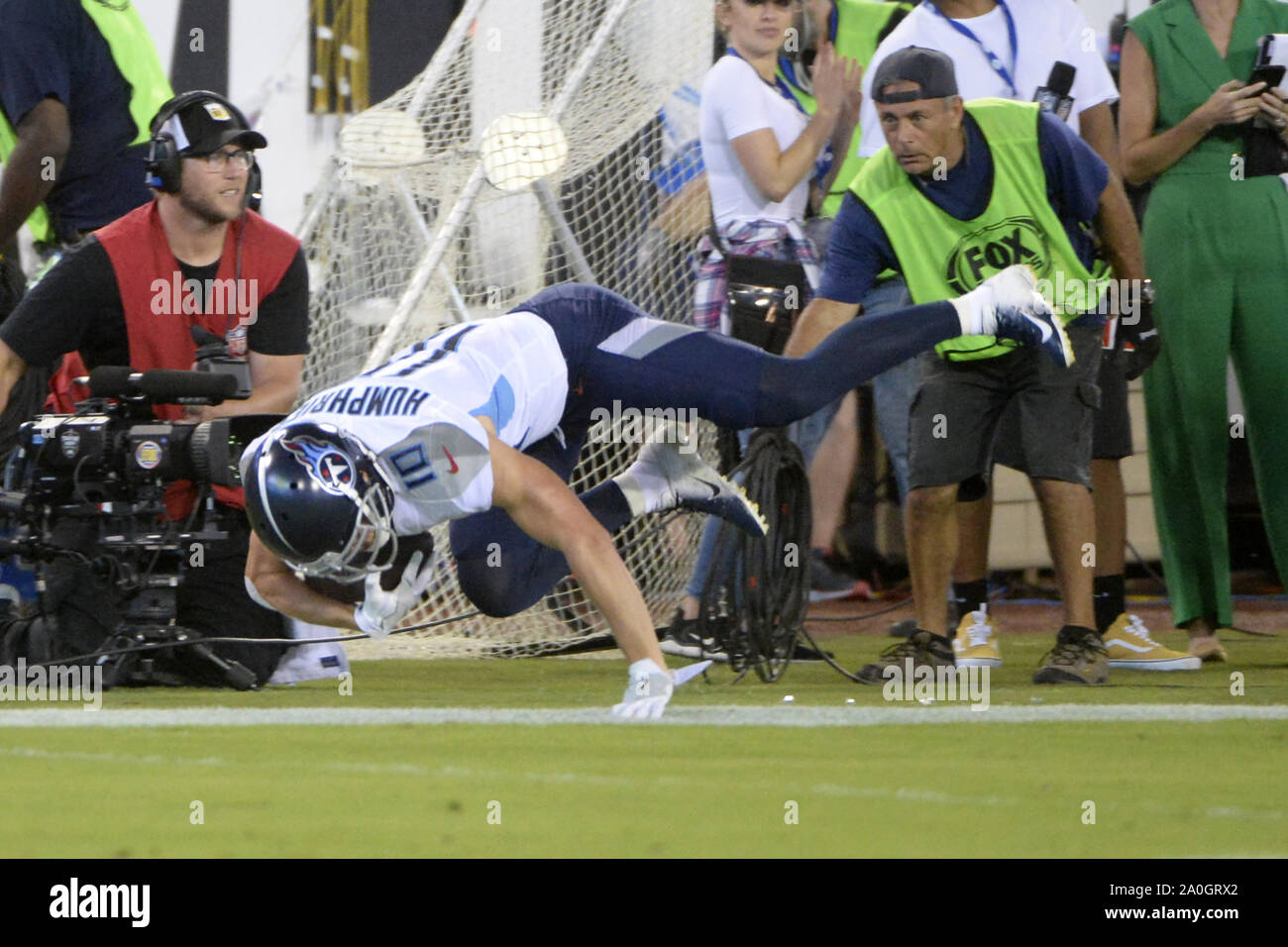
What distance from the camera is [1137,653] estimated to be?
249 inches

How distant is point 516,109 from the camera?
8.10m

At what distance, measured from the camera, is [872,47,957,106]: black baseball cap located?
5738mm

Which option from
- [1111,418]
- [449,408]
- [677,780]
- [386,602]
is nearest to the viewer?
[677,780]

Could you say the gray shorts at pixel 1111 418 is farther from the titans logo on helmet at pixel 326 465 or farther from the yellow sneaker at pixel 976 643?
the titans logo on helmet at pixel 326 465

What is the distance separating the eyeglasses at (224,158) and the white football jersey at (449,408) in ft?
4.12

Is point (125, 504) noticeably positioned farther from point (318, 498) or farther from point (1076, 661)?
point (1076, 661)

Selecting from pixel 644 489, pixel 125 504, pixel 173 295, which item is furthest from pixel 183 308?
pixel 644 489

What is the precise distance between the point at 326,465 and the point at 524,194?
11.7ft

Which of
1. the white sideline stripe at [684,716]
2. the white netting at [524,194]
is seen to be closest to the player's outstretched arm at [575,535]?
the white sideline stripe at [684,716]

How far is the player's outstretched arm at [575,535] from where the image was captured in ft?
15.5

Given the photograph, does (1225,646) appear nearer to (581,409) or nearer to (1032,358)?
(1032,358)

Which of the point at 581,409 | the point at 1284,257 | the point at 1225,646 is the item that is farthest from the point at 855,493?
the point at 581,409

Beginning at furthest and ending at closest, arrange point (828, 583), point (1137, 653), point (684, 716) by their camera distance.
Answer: point (828, 583), point (1137, 653), point (684, 716)
